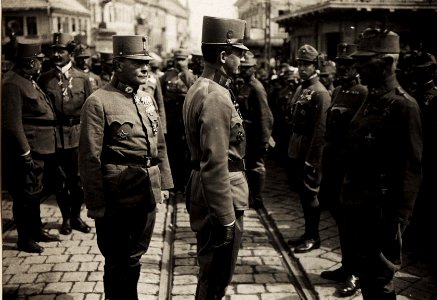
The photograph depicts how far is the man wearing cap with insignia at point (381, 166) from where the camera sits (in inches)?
134

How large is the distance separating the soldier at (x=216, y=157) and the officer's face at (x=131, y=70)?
0.68 meters

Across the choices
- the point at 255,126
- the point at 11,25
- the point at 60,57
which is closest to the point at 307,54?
the point at 255,126

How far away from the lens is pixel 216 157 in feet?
10.4

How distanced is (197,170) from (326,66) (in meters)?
5.78

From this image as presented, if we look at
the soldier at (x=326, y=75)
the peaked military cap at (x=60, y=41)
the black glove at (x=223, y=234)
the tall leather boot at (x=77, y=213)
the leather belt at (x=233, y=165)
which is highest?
the peaked military cap at (x=60, y=41)

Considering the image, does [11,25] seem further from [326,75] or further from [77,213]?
[326,75]

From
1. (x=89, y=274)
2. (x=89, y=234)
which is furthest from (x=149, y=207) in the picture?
(x=89, y=234)

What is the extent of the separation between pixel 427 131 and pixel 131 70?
150 inches

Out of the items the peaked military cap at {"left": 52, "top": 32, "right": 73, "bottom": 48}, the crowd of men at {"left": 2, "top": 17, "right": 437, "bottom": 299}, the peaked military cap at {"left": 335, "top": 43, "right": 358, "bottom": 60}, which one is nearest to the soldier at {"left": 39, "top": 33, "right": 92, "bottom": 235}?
the peaked military cap at {"left": 52, "top": 32, "right": 73, "bottom": 48}

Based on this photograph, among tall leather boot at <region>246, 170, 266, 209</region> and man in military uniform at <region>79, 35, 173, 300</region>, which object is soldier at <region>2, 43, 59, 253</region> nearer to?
man in military uniform at <region>79, 35, 173, 300</region>

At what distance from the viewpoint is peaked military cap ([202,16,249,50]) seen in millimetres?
3387

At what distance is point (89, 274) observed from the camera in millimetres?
5215

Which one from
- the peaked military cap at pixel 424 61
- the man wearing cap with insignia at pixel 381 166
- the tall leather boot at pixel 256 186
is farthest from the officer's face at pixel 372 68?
the tall leather boot at pixel 256 186

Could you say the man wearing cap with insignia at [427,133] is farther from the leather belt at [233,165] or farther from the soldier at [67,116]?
the soldier at [67,116]
